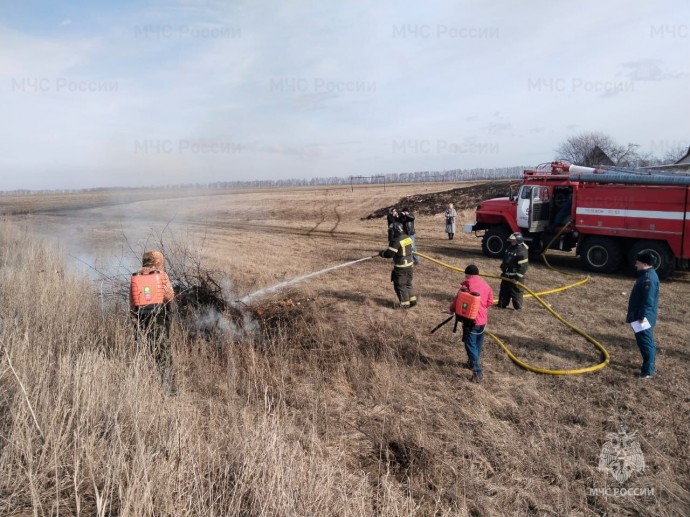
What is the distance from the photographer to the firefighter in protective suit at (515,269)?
8383mm

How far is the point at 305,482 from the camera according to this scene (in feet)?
9.78

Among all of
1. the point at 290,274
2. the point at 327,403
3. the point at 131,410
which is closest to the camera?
the point at 131,410

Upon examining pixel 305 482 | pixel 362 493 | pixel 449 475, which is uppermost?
pixel 305 482

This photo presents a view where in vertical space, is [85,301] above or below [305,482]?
above

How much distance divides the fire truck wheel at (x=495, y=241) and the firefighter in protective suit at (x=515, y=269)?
527 centimetres

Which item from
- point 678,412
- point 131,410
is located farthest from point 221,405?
point 678,412

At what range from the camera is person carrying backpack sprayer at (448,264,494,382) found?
5652 millimetres

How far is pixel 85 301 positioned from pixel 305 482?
5.48m

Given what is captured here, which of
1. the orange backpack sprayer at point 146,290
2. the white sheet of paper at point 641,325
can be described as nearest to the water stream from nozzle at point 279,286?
the orange backpack sprayer at point 146,290

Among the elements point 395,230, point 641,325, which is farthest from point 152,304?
point 395,230

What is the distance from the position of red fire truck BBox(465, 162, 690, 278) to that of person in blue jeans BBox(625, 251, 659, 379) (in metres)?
6.11

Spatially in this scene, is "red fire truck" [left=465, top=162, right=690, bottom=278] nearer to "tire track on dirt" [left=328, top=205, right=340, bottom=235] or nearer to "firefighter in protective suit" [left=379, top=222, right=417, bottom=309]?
"firefighter in protective suit" [left=379, top=222, right=417, bottom=309]

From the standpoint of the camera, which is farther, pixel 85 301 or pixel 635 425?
pixel 85 301

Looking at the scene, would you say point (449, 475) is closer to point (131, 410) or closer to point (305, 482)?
point (305, 482)
